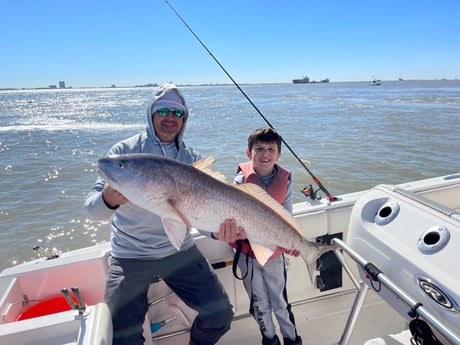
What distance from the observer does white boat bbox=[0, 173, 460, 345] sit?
6.17ft

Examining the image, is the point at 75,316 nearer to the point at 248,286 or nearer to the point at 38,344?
the point at 38,344

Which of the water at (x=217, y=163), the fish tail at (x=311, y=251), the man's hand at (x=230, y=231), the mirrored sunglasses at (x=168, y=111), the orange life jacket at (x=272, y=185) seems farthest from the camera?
the water at (x=217, y=163)

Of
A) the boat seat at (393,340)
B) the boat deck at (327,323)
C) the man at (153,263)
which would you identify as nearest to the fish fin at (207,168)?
the man at (153,263)

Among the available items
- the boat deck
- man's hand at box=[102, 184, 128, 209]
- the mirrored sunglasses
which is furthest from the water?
man's hand at box=[102, 184, 128, 209]

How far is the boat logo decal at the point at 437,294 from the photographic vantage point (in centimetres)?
193

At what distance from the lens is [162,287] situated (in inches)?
121

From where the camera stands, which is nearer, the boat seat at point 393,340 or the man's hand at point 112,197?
the man's hand at point 112,197

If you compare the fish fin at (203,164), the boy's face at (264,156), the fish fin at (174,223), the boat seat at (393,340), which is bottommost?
the boat seat at (393,340)

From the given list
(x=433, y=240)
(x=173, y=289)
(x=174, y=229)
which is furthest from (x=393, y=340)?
(x=174, y=229)

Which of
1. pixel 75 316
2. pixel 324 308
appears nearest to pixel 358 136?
pixel 324 308

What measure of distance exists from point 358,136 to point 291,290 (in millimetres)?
13969

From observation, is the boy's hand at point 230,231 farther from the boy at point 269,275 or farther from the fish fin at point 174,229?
the boy at point 269,275

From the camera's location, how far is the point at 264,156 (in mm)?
3100

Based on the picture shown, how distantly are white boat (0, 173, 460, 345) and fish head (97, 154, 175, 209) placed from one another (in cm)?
64
